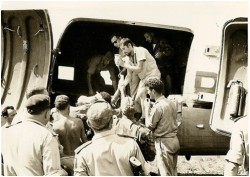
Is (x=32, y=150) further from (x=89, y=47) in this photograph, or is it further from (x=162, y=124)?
(x=89, y=47)

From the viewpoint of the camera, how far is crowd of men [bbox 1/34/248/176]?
123 inches

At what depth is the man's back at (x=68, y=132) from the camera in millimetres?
4172

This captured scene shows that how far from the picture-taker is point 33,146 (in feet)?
10.8

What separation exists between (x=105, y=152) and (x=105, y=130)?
13cm

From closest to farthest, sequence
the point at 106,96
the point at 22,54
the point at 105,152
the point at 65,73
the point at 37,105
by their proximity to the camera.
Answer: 1. the point at 105,152
2. the point at 37,105
3. the point at 106,96
4. the point at 22,54
5. the point at 65,73

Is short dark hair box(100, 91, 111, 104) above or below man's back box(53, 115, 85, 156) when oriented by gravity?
above

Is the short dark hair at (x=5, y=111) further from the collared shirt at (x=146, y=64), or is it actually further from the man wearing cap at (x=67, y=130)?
the collared shirt at (x=146, y=64)

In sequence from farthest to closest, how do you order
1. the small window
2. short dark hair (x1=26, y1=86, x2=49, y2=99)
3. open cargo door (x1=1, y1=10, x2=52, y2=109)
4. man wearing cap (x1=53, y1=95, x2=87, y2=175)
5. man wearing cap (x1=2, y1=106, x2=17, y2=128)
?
1. the small window
2. open cargo door (x1=1, y1=10, x2=52, y2=109)
3. man wearing cap (x1=2, y1=106, x2=17, y2=128)
4. short dark hair (x1=26, y1=86, x2=49, y2=99)
5. man wearing cap (x1=53, y1=95, x2=87, y2=175)

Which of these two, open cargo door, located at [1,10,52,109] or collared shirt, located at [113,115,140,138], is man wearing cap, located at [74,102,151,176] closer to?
collared shirt, located at [113,115,140,138]

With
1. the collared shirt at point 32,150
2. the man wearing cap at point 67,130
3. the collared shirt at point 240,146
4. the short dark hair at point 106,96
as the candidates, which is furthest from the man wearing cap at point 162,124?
the collared shirt at point 32,150

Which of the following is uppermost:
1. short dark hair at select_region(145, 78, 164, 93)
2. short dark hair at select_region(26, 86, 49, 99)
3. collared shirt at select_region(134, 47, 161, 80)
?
collared shirt at select_region(134, 47, 161, 80)

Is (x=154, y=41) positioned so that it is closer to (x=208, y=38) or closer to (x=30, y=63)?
(x=208, y=38)

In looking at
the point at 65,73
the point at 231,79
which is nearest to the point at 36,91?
the point at 65,73

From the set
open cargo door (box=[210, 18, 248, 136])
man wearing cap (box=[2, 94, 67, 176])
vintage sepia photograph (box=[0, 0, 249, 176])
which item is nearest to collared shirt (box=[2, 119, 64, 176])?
man wearing cap (box=[2, 94, 67, 176])
